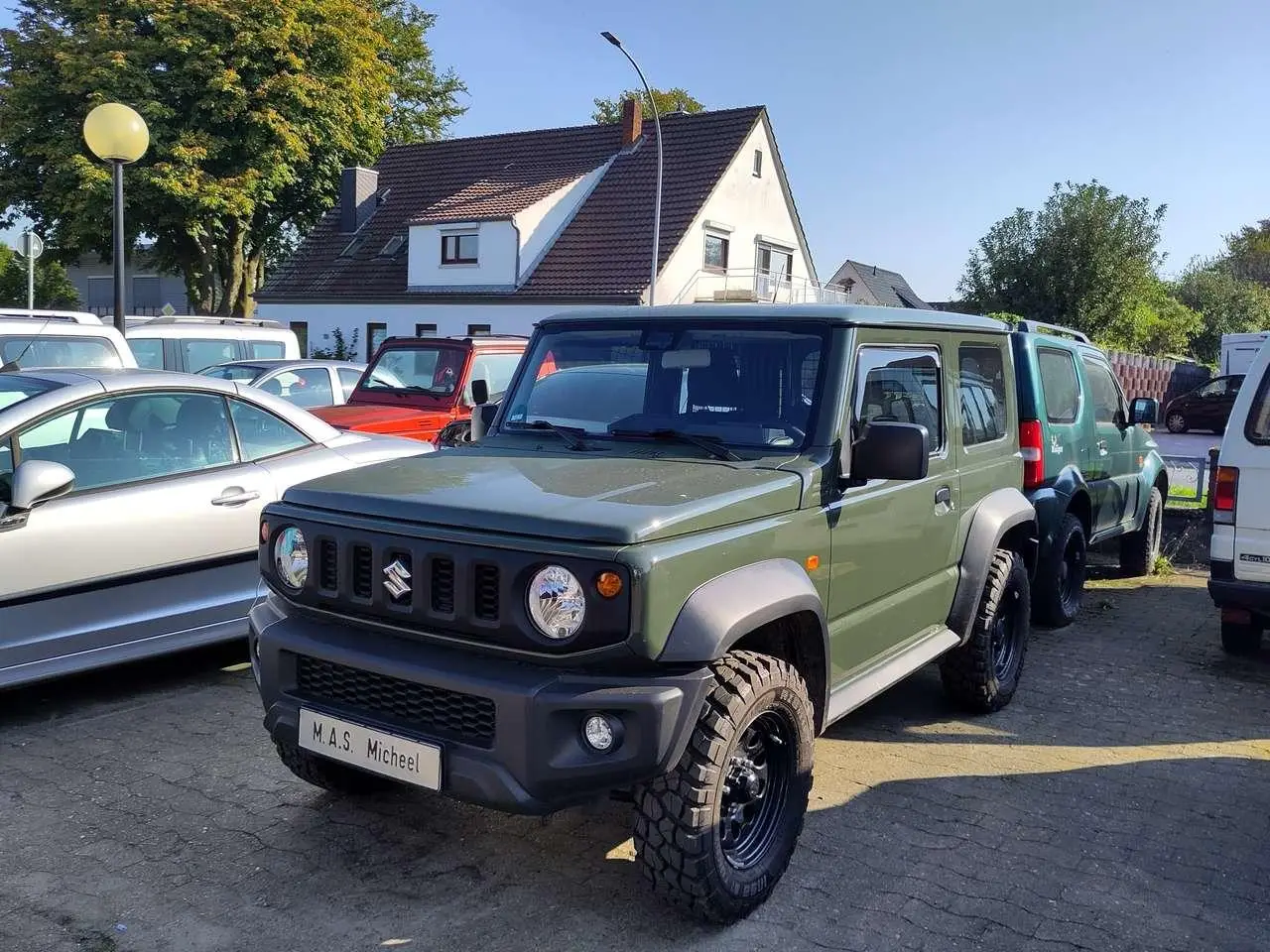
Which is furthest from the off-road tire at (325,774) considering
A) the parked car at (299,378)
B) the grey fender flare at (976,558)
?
the parked car at (299,378)

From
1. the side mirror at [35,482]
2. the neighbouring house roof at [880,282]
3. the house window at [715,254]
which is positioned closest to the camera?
the side mirror at [35,482]

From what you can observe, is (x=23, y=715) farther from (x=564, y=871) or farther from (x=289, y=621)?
(x=564, y=871)

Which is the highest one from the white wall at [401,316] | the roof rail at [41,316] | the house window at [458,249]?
the house window at [458,249]

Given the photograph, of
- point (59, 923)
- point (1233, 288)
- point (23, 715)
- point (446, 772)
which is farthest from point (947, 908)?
point (1233, 288)

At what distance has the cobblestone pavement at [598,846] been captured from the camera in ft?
11.1

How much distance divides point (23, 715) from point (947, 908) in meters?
4.23

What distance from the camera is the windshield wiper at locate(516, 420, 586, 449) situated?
422cm

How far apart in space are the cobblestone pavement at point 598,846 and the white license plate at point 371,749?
0.51 m

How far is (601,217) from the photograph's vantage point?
3144cm

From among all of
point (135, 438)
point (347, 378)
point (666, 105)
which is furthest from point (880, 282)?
point (135, 438)

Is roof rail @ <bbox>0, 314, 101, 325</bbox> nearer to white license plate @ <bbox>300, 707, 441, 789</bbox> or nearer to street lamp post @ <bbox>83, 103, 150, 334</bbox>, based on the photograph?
street lamp post @ <bbox>83, 103, 150, 334</bbox>

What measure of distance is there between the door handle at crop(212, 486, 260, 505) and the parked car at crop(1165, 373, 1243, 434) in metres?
27.7

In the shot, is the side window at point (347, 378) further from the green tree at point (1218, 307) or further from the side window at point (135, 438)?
the green tree at point (1218, 307)

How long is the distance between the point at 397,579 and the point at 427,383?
25.6 ft
